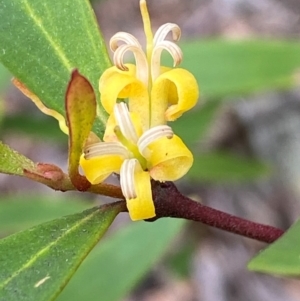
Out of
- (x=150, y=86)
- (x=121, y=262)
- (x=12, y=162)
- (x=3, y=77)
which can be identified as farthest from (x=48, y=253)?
(x=3, y=77)

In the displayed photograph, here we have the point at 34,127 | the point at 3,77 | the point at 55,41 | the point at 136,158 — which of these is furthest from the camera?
the point at 34,127

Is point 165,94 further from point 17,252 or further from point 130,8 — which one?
point 130,8

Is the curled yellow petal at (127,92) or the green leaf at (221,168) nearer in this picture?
the curled yellow petal at (127,92)

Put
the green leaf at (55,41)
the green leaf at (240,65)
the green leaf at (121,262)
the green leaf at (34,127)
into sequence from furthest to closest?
the green leaf at (34,127), the green leaf at (240,65), the green leaf at (121,262), the green leaf at (55,41)

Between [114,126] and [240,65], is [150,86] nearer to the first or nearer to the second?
[114,126]

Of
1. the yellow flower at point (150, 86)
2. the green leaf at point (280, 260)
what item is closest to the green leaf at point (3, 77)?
the yellow flower at point (150, 86)

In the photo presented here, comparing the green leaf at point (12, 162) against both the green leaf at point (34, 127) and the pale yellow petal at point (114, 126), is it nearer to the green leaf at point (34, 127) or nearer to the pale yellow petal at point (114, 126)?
the pale yellow petal at point (114, 126)

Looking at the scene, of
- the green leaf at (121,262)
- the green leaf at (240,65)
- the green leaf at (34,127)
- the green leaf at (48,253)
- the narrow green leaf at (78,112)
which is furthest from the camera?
the green leaf at (34,127)
